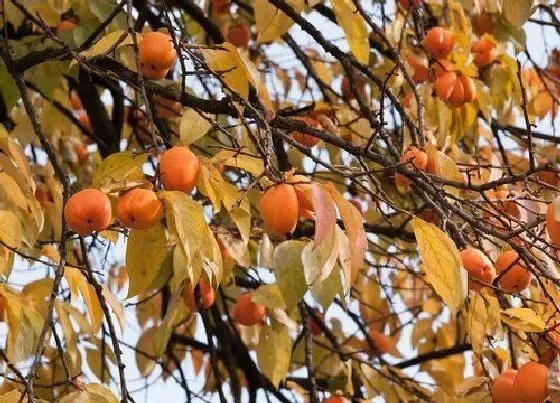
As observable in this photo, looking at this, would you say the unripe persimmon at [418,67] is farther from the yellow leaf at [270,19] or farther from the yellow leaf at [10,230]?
the yellow leaf at [10,230]

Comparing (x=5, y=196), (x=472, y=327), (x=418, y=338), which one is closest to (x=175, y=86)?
(x=5, y=196)

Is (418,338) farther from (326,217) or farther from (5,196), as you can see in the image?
(326,217)

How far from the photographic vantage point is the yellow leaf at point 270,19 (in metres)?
2.11

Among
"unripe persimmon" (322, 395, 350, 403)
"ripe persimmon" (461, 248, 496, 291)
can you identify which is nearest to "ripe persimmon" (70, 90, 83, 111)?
"unripe persimmon" (322, 395, 350, 403)

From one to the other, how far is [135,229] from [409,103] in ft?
3.60

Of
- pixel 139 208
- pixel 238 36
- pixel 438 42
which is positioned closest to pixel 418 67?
pixel 438 42

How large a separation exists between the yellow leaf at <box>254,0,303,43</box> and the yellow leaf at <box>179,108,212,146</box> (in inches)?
17.6

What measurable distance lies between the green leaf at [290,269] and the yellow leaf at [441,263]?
226mm

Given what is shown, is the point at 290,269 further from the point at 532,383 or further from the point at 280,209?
the point at 532,383

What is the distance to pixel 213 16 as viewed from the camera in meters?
3.27

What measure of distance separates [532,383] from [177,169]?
2.04ft

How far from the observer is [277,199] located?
1458 millimetres

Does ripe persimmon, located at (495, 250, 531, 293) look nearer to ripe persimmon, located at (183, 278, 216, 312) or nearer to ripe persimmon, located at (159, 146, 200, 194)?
ripe persimmon, located at (159, 146, 200, 194)

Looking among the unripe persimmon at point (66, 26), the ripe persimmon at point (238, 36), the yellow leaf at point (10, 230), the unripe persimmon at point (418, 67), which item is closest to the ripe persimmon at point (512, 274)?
the yellow leaf at point (10, 230)
